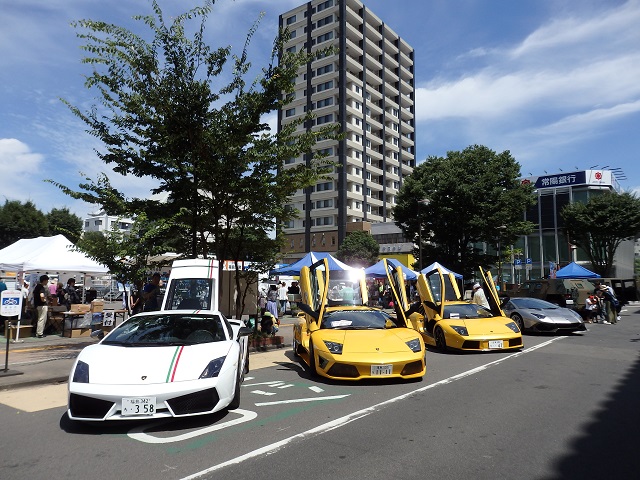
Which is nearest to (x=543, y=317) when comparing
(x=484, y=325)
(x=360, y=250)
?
(x=484, y=325)

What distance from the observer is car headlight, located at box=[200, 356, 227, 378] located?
5.01 metres

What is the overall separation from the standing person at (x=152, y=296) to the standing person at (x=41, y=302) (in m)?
4.13

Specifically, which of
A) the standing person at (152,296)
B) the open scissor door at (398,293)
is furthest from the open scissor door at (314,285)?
the standing person at (152,296)

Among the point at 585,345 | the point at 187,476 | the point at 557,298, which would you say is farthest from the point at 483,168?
the point at 187,476

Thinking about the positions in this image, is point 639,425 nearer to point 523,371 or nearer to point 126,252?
point 523,371

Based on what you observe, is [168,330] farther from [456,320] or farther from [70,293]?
[70,293]

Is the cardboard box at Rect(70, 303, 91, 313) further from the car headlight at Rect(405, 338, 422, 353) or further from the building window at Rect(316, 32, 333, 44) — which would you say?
the building window at Rect(316, 32, 333, 44)

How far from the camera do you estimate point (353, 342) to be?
24.2ft

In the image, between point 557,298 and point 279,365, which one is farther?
point 557,298

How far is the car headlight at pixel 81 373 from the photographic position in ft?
15.9

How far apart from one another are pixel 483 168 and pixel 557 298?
1291cm

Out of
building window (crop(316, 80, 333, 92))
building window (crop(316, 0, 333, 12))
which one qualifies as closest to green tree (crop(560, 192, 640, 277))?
building window (crop(316, 80, 333, 92))

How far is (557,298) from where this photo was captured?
22125 millimetres

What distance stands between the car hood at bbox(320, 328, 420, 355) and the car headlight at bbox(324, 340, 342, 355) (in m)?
0.06
